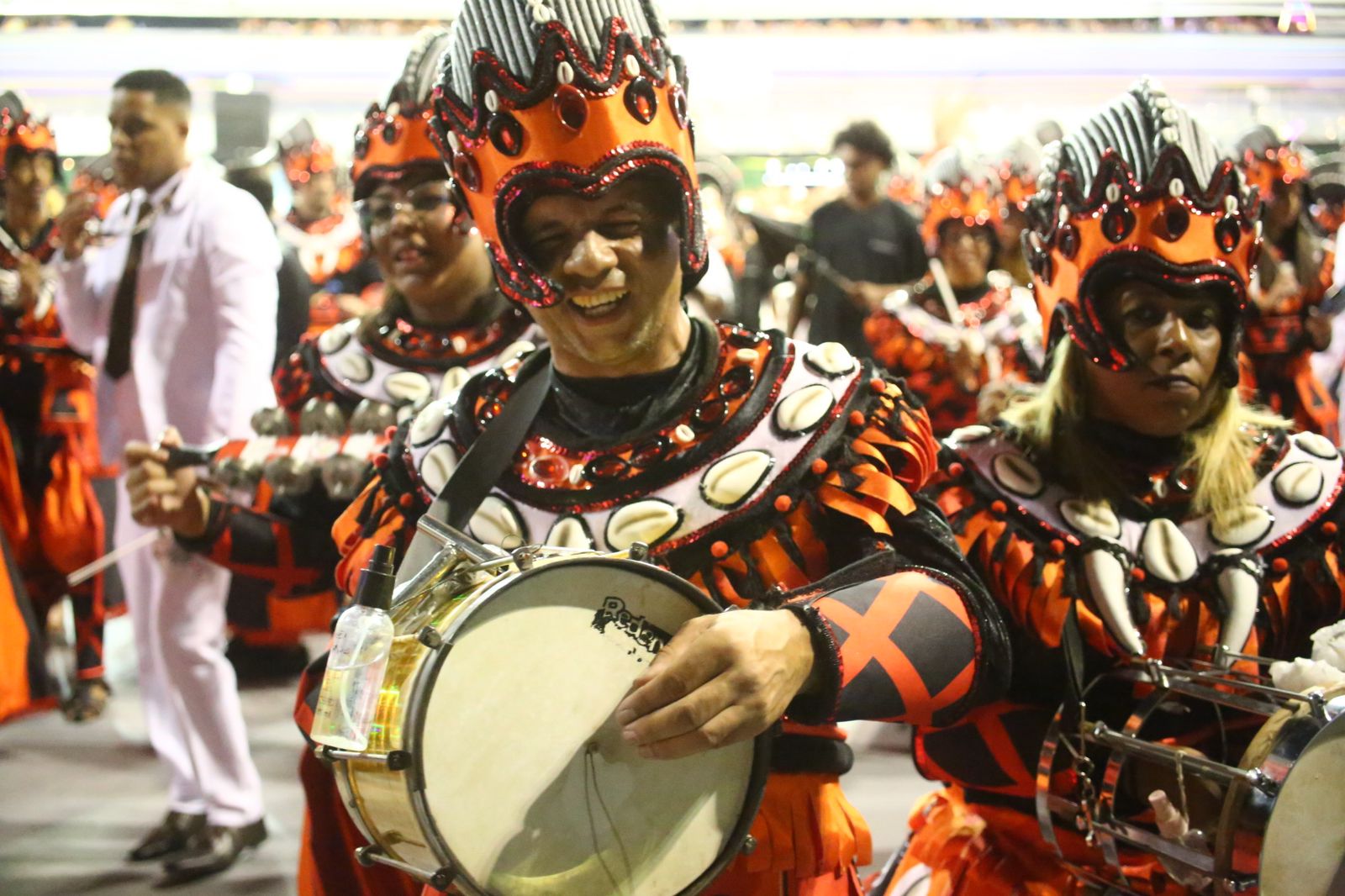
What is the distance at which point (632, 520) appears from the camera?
1766mm

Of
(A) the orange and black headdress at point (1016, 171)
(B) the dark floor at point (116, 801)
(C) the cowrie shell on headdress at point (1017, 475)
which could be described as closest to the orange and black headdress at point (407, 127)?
(C) the cowrie shell on headdress at point (1017, 475)

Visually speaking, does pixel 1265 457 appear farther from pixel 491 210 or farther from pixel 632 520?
pixel 491 210

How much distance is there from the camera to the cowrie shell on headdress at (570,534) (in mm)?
1764

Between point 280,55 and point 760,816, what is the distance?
1132 cm

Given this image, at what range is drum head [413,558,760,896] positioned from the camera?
1.43m

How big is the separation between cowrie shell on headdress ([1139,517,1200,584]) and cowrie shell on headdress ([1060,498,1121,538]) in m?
0.05

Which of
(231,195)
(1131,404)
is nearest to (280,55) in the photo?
(231,195)

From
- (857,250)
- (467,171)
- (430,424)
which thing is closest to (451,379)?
(430,424)

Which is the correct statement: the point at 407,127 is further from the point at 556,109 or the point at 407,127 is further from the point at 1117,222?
the point at 1117,222

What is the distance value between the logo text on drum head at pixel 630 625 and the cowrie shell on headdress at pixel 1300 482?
1313 millimetres

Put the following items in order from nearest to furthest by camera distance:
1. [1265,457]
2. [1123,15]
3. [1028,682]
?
[1028,682] < [1265,457] < [1123,15]

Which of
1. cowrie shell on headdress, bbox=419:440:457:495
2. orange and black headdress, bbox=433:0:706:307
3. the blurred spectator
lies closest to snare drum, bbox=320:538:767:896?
cowrie shell on headdress, bbox=419:440:457:495

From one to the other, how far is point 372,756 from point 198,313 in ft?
10.2

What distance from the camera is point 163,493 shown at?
2643mm
